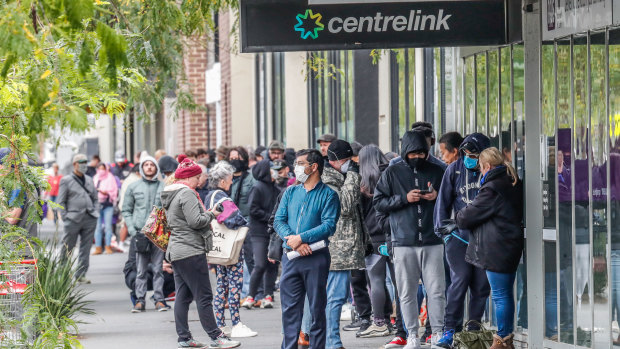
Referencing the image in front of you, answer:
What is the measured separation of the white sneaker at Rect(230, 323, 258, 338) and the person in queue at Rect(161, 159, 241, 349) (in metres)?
0.97

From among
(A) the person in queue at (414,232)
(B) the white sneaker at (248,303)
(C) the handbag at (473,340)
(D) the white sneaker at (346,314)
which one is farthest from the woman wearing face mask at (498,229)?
(B) the white sneaker at (248,303)

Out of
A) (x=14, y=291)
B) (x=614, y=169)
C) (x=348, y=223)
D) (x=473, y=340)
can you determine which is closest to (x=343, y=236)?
(x=348, y=223)

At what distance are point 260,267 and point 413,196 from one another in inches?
161

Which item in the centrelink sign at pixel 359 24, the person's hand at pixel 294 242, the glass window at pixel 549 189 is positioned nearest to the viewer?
the centrelink sign at pixel 359 24

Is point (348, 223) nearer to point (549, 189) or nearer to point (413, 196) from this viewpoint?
point (413, 196)

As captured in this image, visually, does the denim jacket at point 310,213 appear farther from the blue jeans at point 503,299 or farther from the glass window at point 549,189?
the glass window at point 549,189

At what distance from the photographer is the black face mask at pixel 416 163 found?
10562 millimetres

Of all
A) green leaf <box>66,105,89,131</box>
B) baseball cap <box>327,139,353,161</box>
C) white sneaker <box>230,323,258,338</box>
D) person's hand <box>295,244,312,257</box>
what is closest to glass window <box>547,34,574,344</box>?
person's hand <box>295,244,312,257</box>

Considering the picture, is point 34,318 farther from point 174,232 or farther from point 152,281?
point 152,281

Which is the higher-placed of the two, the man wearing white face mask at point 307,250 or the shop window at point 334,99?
the shop window at point 334,99

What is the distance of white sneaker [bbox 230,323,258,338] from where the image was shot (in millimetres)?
12141

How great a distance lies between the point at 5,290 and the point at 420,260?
13.2 ft

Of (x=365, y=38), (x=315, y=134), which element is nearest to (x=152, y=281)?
(x=365, y=38)

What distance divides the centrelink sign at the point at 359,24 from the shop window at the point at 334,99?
8411mm
